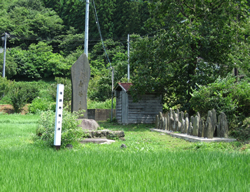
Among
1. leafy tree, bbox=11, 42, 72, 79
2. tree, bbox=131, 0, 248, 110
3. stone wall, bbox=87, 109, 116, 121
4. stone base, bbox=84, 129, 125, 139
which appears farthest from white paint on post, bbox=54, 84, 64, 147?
leafy tree, bbox=11, 42, 72, 79

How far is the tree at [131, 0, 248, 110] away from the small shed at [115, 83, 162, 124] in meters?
2.20

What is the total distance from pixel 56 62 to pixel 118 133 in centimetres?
4465

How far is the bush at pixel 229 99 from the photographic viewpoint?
11.3 m

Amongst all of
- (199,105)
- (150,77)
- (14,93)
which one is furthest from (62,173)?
(14,93)

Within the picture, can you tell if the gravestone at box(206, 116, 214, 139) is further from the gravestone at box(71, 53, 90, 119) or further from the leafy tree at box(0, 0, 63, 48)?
the leafy tree at box(0, 0, 63, 48)

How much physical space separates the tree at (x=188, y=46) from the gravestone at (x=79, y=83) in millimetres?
6279

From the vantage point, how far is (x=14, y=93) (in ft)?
94.8

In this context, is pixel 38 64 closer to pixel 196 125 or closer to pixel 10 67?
pixel 10 67

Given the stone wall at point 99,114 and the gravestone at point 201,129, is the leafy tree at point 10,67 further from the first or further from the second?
the gravestone at point 201,129

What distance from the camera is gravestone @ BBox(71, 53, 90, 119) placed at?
34.1ft

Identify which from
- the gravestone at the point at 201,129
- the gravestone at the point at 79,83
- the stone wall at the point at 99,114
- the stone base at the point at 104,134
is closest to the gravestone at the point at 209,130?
the gravestone at the point at 201,129

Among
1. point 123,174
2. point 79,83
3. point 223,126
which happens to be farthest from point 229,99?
point 123,174

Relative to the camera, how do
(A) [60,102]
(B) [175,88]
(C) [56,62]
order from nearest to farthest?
(A) [60,102] < (B) [175,88] < (C) [56,62]

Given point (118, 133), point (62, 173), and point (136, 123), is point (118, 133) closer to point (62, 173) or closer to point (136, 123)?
point (62, 173)
